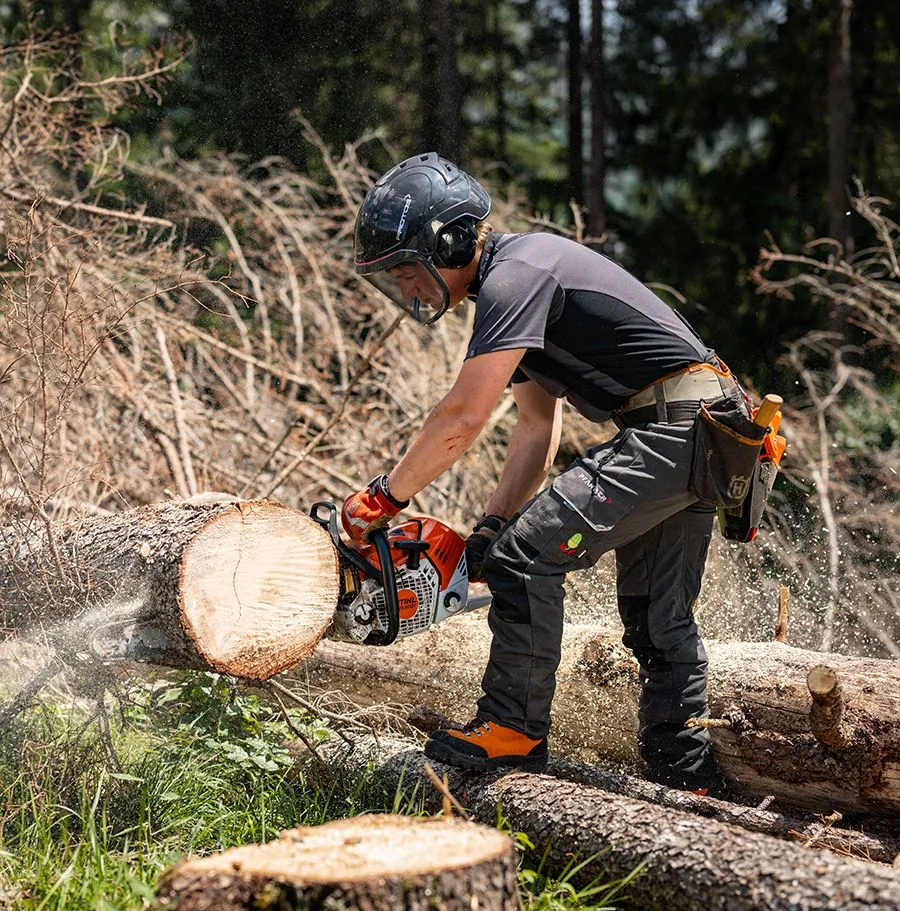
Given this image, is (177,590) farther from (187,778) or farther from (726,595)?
(726,595)

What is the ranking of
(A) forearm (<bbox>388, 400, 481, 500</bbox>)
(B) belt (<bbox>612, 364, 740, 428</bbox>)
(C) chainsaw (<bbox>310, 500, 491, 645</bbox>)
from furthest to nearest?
1. (B) belt (<bbox>612, 364, 740, 428</bbox>)
2. (C) chainsaw (<bbox>310, 500, 491, 645</bbox>)
3. (A) forearm (<bbox>388, 400, 481, 500</bbox>)

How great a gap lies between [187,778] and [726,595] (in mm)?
3156

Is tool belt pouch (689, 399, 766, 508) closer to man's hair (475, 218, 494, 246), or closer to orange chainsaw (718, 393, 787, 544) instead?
orange chainsaw (718, 393, 787, 544)

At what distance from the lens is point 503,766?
3.25m

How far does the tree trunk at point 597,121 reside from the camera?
12312 mm

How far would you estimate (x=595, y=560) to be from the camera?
134 inches

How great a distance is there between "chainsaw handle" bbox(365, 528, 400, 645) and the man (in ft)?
0.18

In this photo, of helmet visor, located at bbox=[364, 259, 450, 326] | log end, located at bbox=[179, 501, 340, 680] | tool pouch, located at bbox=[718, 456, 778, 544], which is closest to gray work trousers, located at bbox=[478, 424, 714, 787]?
tool pouch, located at bbox=[718, 456, 778, 544]

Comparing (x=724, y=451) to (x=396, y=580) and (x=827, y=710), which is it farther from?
(x=396, y=580)

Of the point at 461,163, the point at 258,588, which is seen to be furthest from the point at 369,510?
the point at 461,163

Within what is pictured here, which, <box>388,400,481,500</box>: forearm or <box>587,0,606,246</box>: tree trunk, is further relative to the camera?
<box>587,0,606,246</box>: tree trunk

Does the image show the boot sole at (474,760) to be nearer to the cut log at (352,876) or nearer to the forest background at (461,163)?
the cut log at (352,876)

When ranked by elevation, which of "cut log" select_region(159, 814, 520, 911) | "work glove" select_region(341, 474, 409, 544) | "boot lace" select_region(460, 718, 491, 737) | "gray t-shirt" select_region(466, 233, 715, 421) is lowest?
"boot lace" select_region(460, 718, 491, 737)

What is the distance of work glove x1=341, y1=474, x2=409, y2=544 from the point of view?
320 cm
